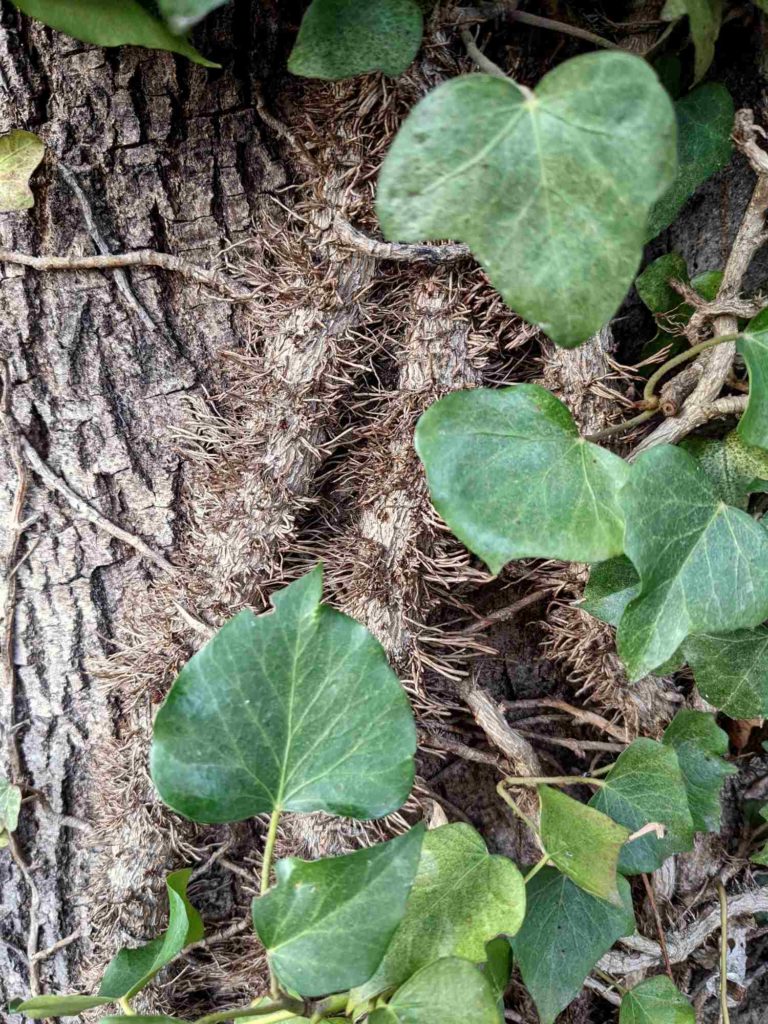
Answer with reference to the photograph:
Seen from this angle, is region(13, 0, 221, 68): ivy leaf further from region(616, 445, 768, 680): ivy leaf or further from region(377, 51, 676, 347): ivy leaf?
region(616, 445, 768, 680): ivy leaf

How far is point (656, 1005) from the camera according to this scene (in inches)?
28.6

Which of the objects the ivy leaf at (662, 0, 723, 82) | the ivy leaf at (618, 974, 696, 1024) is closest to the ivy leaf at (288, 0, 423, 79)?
the ivy leaf at (662, 0, 723, 82)

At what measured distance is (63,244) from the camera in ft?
2.35

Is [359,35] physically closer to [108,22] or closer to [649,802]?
[108,22]

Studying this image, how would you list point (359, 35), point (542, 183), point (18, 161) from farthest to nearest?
point (18, 161), point (359, 35), point (542, 183)

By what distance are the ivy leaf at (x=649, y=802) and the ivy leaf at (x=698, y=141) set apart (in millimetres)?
452

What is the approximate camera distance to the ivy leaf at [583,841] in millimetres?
592

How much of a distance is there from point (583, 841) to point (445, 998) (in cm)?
16

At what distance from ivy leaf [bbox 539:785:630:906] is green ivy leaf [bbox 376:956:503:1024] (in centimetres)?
12

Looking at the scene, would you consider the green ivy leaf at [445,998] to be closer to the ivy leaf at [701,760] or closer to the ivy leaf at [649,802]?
the ivy leaf at [649,802]

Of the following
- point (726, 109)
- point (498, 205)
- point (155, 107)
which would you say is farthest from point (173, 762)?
point (726, 109)

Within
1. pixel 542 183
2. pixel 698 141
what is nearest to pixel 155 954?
pixel 542 183

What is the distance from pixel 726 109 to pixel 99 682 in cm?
80

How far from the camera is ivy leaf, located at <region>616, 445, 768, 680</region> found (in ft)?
1.85
